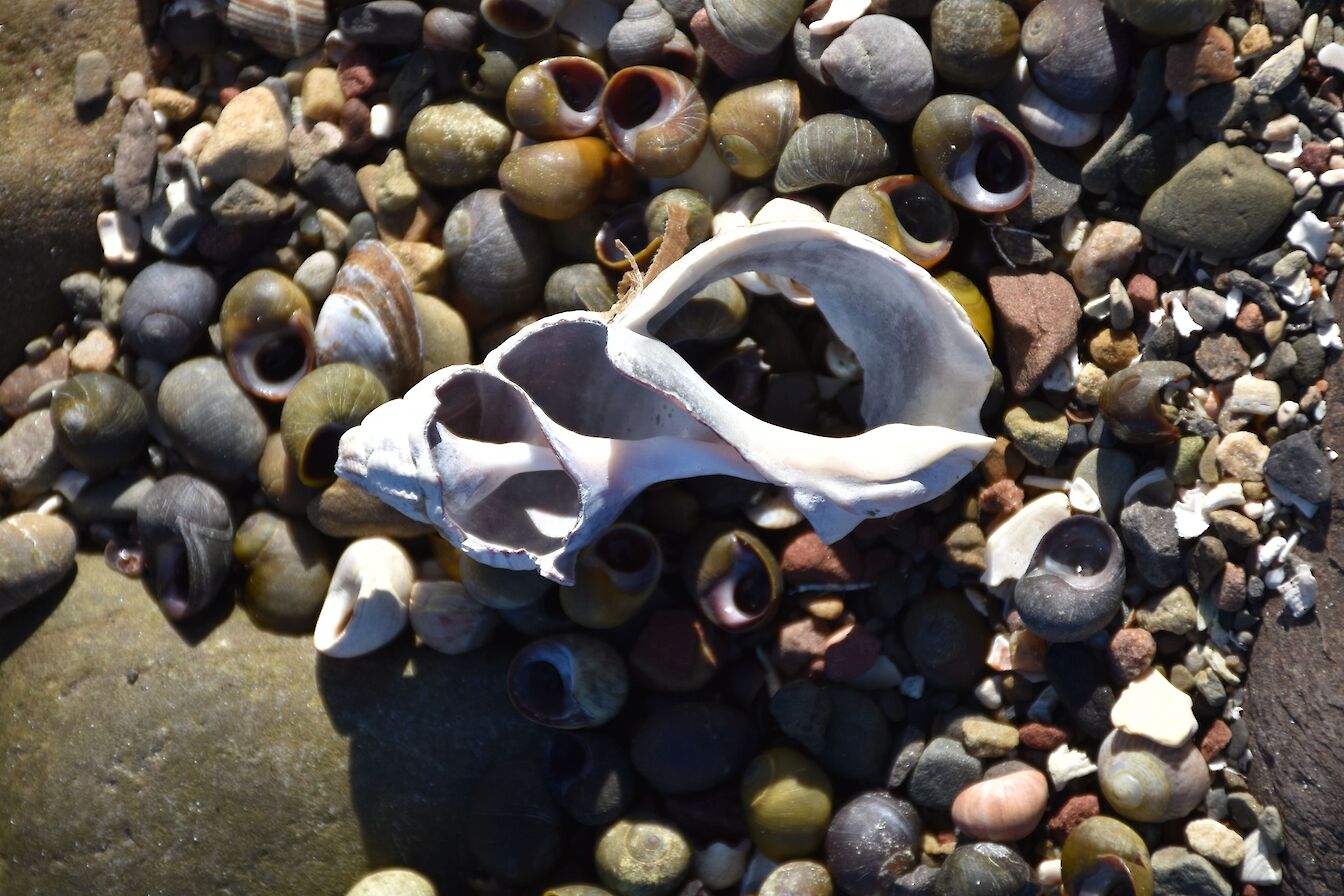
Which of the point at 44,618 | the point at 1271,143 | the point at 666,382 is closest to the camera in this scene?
the point at 666,382

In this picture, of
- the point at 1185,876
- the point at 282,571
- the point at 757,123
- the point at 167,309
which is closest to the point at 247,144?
the point at 167,309

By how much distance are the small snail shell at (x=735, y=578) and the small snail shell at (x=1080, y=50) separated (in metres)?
1.75

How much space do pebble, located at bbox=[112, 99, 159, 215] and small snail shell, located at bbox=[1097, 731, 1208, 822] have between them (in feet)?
12.8

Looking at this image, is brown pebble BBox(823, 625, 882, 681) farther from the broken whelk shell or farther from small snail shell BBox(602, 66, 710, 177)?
small snail shell BBox(602, 66, 710, 177)

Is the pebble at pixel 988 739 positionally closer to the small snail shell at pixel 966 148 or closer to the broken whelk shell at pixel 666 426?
the broken whelk shell at pixel 666 426

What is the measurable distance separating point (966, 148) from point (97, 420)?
3091mm

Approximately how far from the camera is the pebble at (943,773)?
3.43 meters

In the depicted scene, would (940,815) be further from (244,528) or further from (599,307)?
(244,528)

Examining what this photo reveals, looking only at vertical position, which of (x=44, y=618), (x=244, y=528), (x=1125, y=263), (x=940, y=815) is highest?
(x=1125, y=263)

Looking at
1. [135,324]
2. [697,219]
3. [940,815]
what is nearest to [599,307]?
A: [697,219]

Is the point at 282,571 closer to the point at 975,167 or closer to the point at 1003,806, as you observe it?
the point at 1003,806

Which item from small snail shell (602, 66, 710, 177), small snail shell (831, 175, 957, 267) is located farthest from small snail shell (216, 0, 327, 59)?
small snail shell (831, 175, 957, 267)

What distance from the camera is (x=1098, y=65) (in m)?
3.36

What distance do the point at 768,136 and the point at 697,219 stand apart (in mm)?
356
